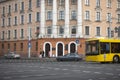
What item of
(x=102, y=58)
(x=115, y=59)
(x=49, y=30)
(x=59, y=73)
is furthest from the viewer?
(x=49, y=30)

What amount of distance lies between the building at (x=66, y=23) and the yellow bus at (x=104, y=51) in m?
30.0

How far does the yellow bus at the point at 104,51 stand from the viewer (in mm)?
42750

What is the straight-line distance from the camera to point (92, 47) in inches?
1732

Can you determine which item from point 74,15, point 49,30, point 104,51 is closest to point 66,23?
point 74,15

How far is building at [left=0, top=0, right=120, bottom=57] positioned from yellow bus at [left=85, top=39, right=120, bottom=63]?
1180 inches

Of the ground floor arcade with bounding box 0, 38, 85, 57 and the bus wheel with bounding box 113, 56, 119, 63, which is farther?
the ground floor arcade with bounding box 0, 38, 85, 57

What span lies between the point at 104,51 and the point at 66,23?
115 ft

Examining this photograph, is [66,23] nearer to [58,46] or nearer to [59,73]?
[58,46]

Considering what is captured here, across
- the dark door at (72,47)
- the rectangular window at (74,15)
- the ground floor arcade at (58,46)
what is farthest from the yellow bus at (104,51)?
the rectangular window at (74,15)

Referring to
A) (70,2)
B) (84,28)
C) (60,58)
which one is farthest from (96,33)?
(60,58)

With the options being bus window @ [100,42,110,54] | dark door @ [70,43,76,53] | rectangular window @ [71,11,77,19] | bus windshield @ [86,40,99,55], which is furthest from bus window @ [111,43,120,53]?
rectangular window @ [71,11,77,19]

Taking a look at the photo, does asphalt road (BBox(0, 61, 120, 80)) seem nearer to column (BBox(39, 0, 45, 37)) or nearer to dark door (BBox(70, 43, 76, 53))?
dark door (BBox(70, 43, 76, 53))

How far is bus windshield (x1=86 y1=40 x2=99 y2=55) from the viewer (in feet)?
142

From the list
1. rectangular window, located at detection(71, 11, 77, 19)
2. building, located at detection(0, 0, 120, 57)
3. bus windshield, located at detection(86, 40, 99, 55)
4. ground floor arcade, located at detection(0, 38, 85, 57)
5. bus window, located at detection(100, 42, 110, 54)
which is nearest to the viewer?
bus window, located at detection(100, 42, 110, 54)
